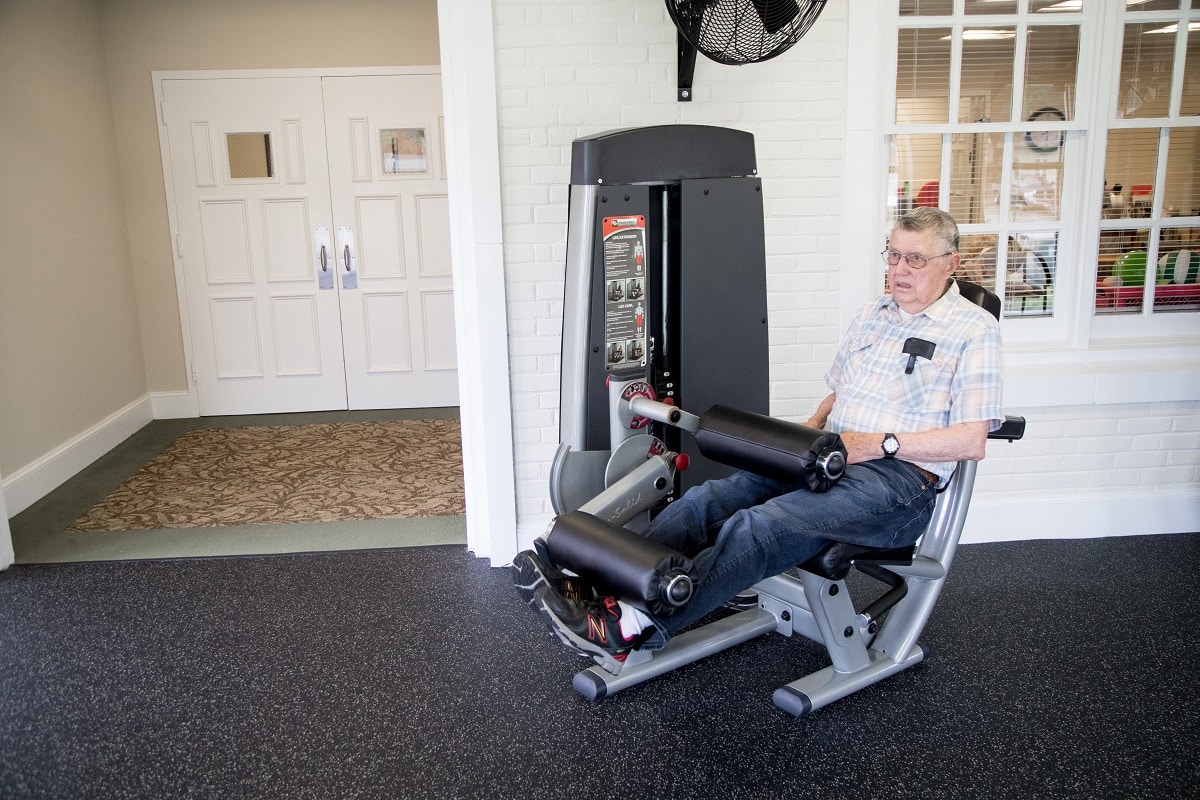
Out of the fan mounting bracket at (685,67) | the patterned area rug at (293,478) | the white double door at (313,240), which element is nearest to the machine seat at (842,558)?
the fan mounting bracket at (685,67)

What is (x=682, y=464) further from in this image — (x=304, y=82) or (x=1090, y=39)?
(x=304, y=82)

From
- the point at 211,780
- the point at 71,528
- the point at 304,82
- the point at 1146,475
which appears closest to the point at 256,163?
the point at 304,82

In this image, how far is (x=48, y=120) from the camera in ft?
14.7

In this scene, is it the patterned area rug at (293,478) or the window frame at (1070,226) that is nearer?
the window frame at (1070,226)

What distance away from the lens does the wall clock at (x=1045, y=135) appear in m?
3.29

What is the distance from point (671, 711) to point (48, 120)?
4.11 m

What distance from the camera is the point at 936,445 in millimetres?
2270

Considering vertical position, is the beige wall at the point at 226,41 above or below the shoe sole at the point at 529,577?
above

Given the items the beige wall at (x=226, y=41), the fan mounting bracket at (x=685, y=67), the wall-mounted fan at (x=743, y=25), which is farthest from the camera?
the beige wall at (x=226, y=41)

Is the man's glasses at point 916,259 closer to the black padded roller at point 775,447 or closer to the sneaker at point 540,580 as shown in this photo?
the black padded roller at point 775,447

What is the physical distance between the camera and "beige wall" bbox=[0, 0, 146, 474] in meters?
4.11

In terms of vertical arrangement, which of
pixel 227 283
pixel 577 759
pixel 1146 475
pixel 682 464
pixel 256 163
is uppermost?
pixel 256 163

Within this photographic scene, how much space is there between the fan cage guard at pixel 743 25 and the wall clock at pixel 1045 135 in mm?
1119

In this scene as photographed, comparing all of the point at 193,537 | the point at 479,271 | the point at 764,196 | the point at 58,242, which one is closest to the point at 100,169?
the point at 58,242
